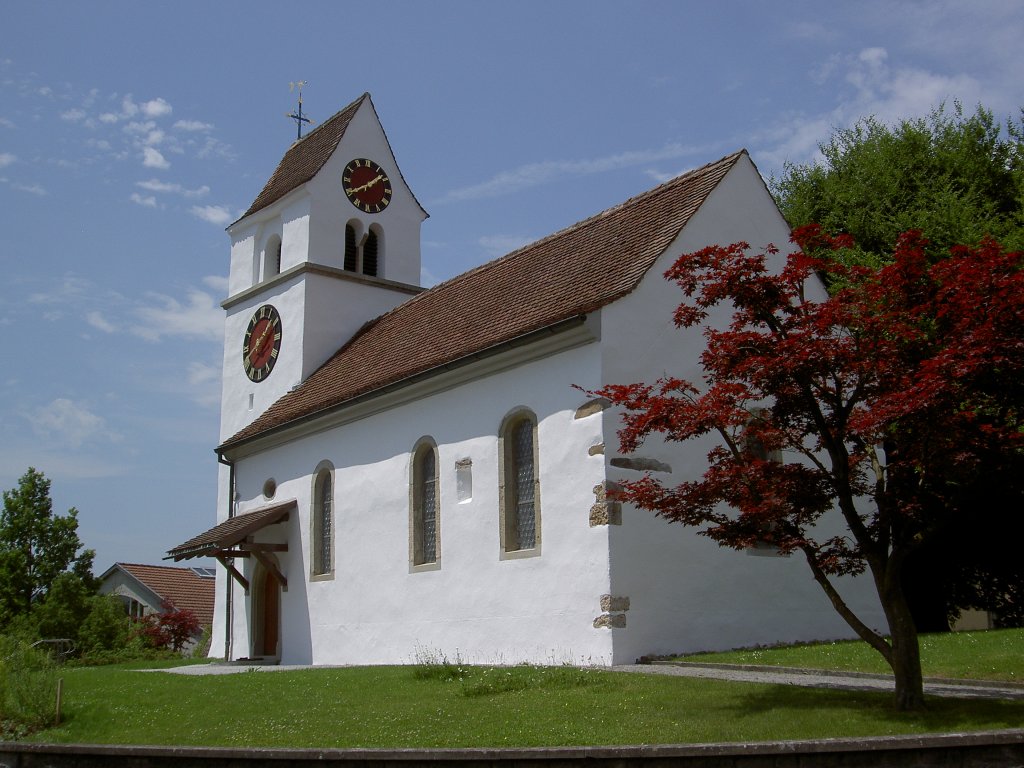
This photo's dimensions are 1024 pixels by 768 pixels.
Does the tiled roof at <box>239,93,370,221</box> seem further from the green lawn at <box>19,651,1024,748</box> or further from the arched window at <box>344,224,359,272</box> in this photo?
the green lawn at <box>19,651,1024,748</box>

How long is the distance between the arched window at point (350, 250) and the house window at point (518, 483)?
12129mm

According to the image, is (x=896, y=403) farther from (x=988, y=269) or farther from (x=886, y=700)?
(x=886, y=700)

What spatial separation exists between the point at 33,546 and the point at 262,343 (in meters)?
8.83

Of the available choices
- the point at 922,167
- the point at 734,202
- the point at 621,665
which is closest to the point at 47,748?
the point at 621,665

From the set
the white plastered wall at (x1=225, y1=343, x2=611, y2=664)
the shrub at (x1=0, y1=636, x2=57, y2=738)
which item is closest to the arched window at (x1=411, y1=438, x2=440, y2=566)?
the white plastered wall at (x1=225, y1=343, x2=611, y2=664)

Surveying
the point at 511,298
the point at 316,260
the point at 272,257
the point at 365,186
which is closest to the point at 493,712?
the point at 511,298

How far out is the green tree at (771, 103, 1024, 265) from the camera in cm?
2159

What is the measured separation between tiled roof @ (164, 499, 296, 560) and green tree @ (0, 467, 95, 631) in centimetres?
690

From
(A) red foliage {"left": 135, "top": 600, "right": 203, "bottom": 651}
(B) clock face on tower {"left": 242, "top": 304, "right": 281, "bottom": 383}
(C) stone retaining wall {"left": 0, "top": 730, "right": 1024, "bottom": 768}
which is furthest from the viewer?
(A) red foliage {"left": 135, "top": 600, "right": 203, "bottom": 651}

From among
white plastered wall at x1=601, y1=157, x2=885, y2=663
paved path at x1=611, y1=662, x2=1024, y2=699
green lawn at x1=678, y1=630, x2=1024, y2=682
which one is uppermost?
white plastered wall at x1=601, y1=157, x2=885, y2=663

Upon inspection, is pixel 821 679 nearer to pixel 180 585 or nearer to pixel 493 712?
pixel 493 712

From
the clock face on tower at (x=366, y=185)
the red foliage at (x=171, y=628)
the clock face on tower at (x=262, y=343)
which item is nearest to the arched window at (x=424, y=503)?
the clock face on tower at (x=262, y=343)

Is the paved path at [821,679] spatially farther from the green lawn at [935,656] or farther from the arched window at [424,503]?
the arched window at [424,503]

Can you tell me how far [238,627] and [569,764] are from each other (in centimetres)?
1936
